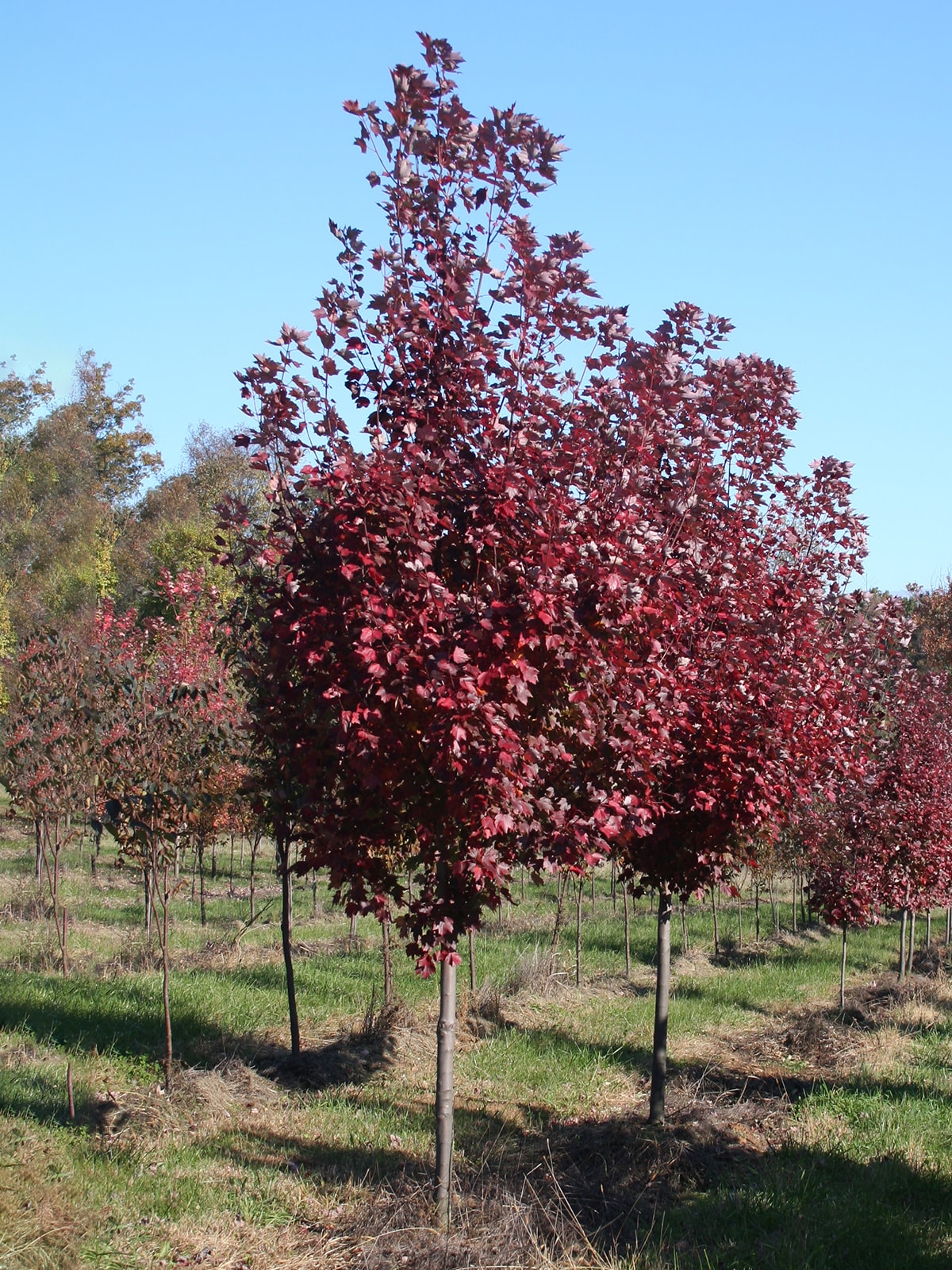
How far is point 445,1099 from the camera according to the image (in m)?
4.93

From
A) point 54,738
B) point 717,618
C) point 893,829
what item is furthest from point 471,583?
point 893,829

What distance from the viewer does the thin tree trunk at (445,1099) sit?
4.87 meters

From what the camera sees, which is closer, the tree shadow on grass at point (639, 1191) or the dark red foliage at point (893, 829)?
the tree shadow on grass at point (639, 1191)

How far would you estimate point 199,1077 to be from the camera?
A: 24.1 ft

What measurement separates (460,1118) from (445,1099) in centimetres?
299

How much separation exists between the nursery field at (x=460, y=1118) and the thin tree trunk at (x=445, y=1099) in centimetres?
12

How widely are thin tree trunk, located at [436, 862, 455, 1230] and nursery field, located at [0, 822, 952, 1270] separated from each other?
0.12 meters

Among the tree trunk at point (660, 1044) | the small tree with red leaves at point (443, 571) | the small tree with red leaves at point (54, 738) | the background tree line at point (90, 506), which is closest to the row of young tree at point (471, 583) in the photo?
the small tree with red leaves at point (443, 571)

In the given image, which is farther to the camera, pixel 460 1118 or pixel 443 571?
pixel 460 1118

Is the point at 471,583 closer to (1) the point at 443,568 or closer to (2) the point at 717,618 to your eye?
(1) the point at 443,568

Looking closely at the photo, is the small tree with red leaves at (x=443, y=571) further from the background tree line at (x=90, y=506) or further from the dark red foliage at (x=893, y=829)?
the background tree line at (x=90, y=506)

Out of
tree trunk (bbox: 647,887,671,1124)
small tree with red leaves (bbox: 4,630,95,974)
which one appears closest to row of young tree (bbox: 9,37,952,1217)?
tree trunk (bbox: 647,887,671,1124)

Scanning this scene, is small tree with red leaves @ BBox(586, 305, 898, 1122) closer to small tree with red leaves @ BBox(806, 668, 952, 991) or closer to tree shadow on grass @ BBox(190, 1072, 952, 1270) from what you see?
tree shadow on grass @ BBox(190, 1072, 952, 1270)

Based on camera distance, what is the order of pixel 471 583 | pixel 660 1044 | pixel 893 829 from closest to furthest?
pixel 471 583 < pixel 660 1044 < pixel 893 829
